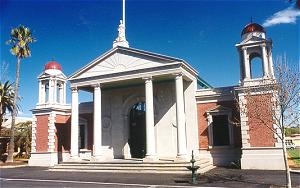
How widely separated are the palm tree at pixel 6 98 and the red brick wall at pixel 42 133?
6075 mm

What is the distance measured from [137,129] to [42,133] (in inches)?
354

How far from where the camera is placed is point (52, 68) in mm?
29844

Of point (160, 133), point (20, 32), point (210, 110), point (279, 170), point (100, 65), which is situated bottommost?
point (279, 170)

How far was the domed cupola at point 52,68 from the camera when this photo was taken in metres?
29.6

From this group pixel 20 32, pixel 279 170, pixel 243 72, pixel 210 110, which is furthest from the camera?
pixel 20 32

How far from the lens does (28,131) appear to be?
4197 centimetres

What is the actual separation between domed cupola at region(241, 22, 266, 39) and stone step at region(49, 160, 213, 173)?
375 inches

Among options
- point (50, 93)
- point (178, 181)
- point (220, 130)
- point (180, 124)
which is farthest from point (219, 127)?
point (50, 93)

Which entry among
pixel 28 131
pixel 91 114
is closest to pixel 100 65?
pixel 91 114

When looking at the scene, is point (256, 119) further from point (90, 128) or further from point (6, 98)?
point (6, 98)

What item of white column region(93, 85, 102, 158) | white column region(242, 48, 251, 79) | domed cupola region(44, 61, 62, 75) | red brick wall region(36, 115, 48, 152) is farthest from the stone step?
domed cupola region(44, 61, 62, 75)

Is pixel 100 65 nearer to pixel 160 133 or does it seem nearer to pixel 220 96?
pixel 160 133

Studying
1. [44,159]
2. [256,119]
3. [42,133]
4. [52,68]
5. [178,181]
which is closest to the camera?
[178,181]

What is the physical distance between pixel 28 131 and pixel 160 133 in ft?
76.0
